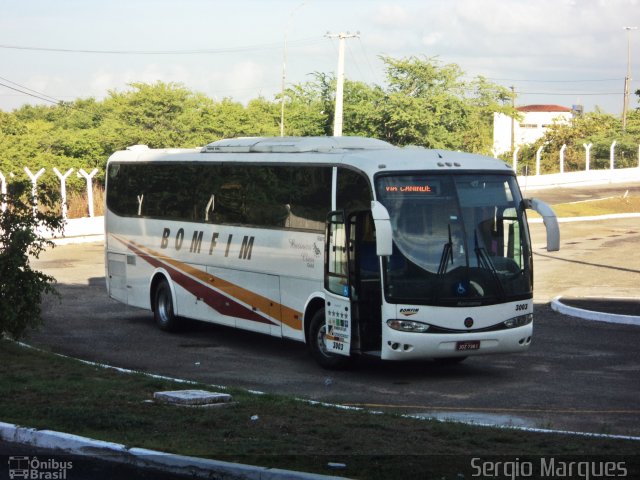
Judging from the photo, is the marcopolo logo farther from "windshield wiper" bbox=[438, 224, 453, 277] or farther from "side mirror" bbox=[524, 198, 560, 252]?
"side mirror" bbox=[524, 198, 560, 252]

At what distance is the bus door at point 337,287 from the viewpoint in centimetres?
1526

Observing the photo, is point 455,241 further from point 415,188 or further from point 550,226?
point 550,226

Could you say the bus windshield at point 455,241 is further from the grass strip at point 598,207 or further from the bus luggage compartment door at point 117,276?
the grass strip at point 598,207

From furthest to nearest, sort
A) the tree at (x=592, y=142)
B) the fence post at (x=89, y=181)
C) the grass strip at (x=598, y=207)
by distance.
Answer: the tree at (x=592, y=142)
the grass strip at (x=598, y=207)
the fence post at (x=89, y=181)

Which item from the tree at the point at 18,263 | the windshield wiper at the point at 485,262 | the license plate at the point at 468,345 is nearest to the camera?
the license plate at the point at 468,345

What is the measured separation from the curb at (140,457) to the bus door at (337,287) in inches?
238

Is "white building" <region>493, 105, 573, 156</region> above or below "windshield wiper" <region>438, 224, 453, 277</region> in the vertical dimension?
above

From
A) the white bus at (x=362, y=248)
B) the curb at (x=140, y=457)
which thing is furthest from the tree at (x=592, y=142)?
the curb at (x=140, y=457)

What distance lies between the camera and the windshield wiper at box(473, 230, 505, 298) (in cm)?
1495

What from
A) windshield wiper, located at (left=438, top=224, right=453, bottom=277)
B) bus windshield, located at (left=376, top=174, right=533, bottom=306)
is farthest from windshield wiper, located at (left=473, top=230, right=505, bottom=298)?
windshield wiper, located at (left=438, top=224, right=453, bottom=277)

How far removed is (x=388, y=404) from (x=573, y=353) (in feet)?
17.2

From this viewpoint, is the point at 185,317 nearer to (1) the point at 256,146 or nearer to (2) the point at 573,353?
(1) the point at 256,146

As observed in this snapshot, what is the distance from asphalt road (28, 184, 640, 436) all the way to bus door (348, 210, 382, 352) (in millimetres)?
593

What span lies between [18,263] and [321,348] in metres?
4.50
